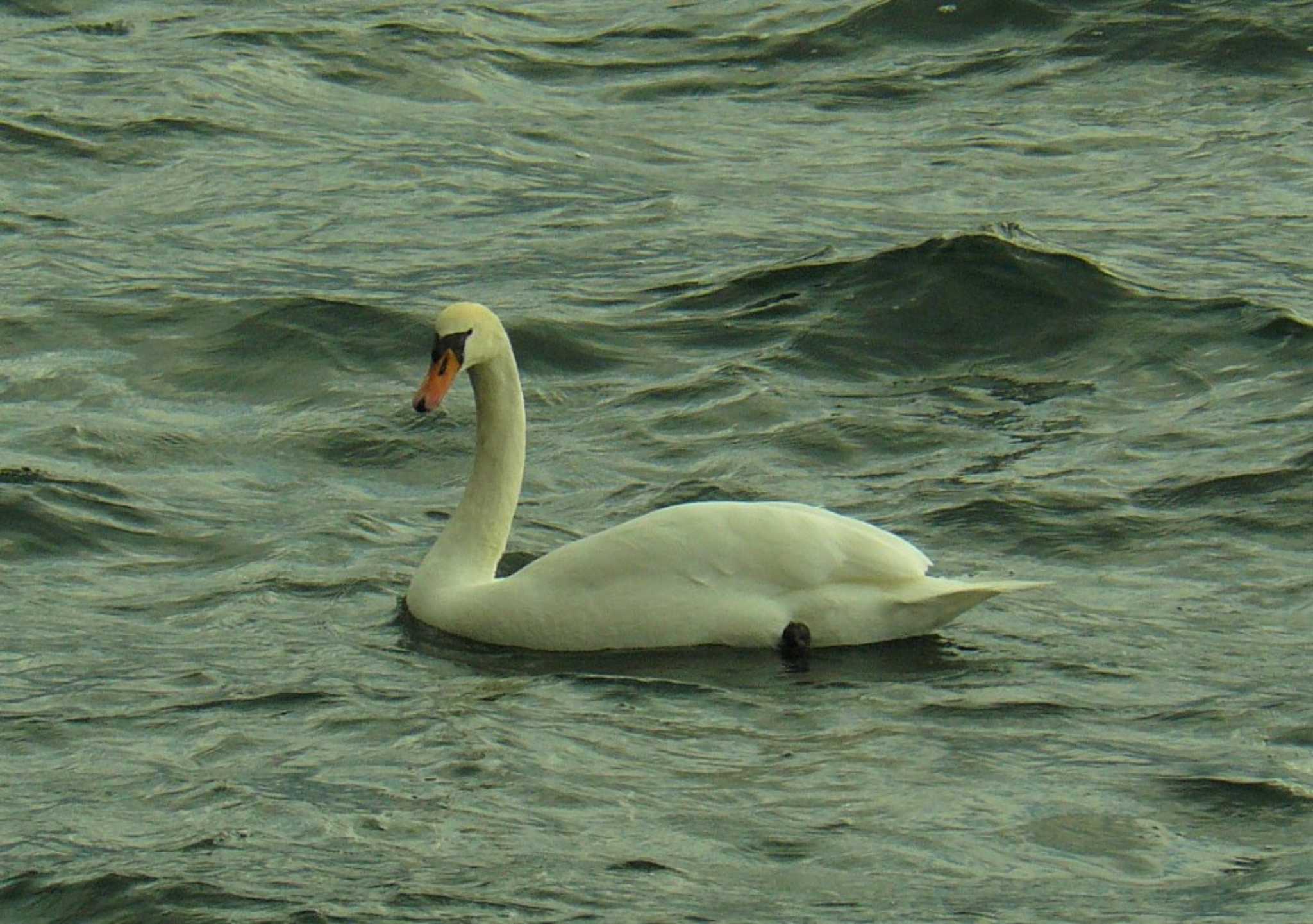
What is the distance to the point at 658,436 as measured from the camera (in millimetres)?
11289

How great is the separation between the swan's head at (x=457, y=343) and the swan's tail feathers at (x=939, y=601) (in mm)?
1587

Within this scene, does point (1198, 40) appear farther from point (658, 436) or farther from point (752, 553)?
point (752, 553)

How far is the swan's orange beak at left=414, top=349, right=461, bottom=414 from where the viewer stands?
8953 mm

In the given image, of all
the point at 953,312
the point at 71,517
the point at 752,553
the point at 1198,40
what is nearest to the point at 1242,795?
the point at 752,553

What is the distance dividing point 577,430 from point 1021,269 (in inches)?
110

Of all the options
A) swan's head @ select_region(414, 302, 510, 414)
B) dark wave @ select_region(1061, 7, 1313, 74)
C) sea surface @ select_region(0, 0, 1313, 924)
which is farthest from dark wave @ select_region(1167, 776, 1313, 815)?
dark wave @ select_region(1061, 7, 1313, 74)

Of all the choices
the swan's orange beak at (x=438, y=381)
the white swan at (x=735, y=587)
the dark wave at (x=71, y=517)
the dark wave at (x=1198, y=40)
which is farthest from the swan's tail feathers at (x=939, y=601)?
the dark wave at (x=1198, y=40)

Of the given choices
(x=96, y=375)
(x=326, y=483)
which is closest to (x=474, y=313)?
(x=326, y=483)

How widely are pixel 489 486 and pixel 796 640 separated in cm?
134

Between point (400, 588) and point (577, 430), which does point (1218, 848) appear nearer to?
point (400, 588)

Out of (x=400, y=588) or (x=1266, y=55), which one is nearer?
(x=400, y=588)

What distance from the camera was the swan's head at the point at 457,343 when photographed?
29.6 feet

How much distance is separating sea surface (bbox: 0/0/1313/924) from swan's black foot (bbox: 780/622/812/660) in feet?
A: 0.46

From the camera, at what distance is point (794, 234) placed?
14430 millimetres
